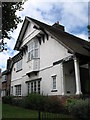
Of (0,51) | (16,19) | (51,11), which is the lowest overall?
(0,51)

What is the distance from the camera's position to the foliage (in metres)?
12.7

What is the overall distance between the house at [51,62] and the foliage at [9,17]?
442cm

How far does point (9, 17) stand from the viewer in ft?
42.5

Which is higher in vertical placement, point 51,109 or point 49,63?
point 49,63

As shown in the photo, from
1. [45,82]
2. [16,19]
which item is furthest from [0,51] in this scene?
[45,82]

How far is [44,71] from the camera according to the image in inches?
738

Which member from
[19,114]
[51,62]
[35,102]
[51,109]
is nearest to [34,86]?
[51,62]

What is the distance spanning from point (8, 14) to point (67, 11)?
6.06 m

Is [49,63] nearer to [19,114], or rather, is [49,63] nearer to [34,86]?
[34,86]

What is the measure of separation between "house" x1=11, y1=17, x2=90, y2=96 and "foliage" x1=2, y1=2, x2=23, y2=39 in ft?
14.5

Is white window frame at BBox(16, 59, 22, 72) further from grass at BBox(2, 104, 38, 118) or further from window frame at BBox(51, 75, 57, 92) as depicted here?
grass at BBox(2, 104, 38, 118)

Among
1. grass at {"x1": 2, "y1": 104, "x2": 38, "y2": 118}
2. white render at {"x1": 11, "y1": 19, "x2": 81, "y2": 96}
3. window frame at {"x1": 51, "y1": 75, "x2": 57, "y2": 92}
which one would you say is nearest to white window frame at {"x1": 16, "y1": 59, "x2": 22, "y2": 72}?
white render at {"x1": 11, "y1": 19, "x2": 81, "y2": 96}

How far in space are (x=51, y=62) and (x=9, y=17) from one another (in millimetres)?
6602

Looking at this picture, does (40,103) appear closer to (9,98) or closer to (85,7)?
(85,7)
